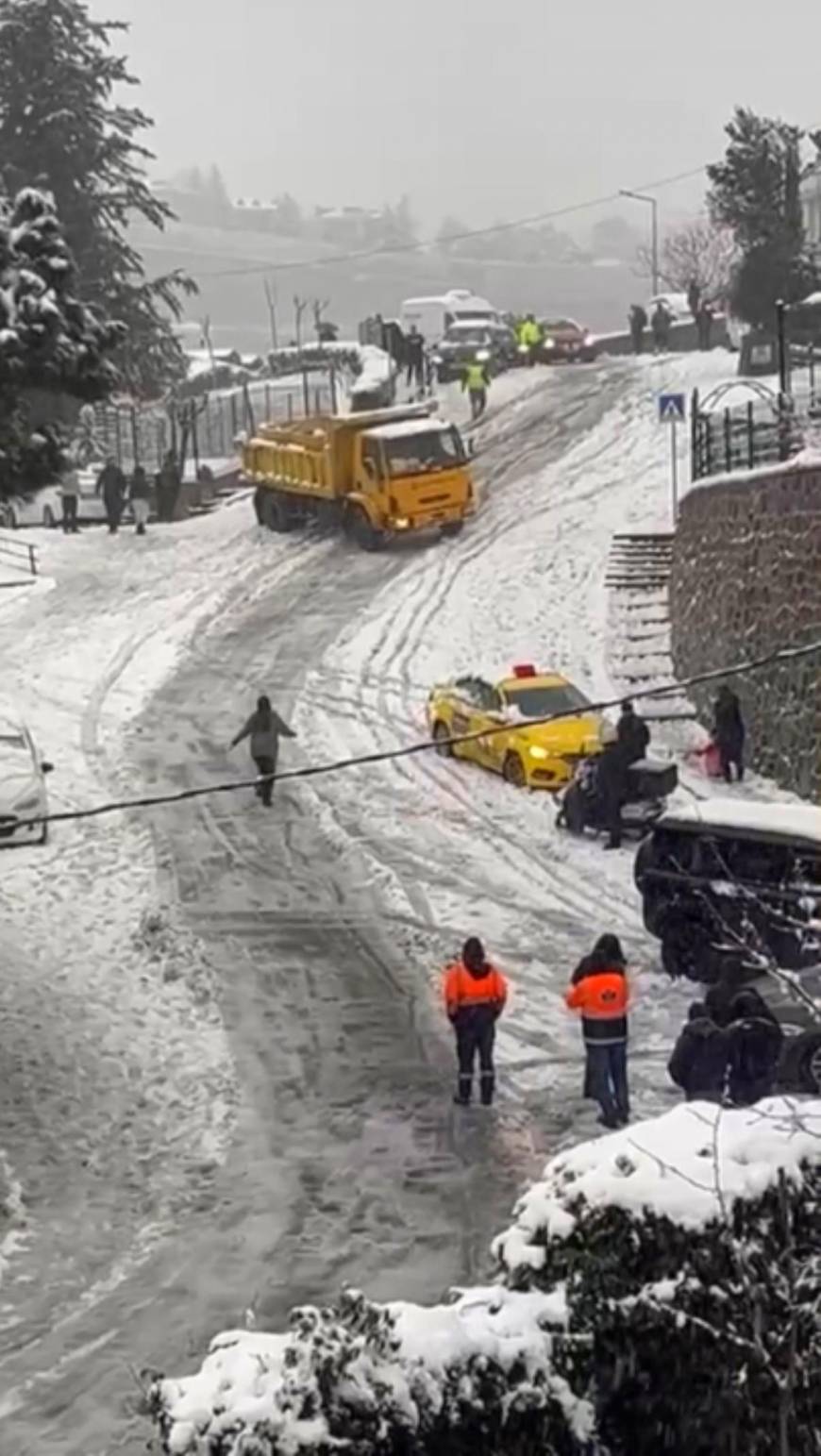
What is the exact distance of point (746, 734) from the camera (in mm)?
28531

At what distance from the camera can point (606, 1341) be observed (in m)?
7.87

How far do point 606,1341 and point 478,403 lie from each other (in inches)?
1777

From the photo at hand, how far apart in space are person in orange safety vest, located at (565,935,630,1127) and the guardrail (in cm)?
2709

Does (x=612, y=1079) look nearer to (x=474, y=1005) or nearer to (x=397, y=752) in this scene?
(x=474, y=1005)

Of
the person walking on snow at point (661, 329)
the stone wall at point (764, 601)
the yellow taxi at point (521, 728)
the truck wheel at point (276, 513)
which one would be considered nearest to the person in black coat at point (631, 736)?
the yellow taxi at point (521, 728)

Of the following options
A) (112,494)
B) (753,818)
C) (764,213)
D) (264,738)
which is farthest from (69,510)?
(753,818)

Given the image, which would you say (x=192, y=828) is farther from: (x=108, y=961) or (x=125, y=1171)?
(x=125, y=1171)

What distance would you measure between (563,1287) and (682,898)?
1224 cm

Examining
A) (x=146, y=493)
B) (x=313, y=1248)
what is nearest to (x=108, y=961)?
(x=313, y=1248)

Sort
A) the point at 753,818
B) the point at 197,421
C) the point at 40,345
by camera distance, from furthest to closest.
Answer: the point at 197,421
the point at 40,345
the point at 753,818

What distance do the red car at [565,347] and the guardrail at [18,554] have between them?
2044 cm

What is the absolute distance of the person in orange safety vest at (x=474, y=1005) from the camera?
55.4ft

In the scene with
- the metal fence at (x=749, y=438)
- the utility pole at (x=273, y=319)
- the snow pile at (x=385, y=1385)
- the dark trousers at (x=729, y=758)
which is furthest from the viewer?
the utility pole at (x=273, y=319)

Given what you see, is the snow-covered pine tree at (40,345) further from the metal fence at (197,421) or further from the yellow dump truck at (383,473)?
the metal fence at (197,421)
